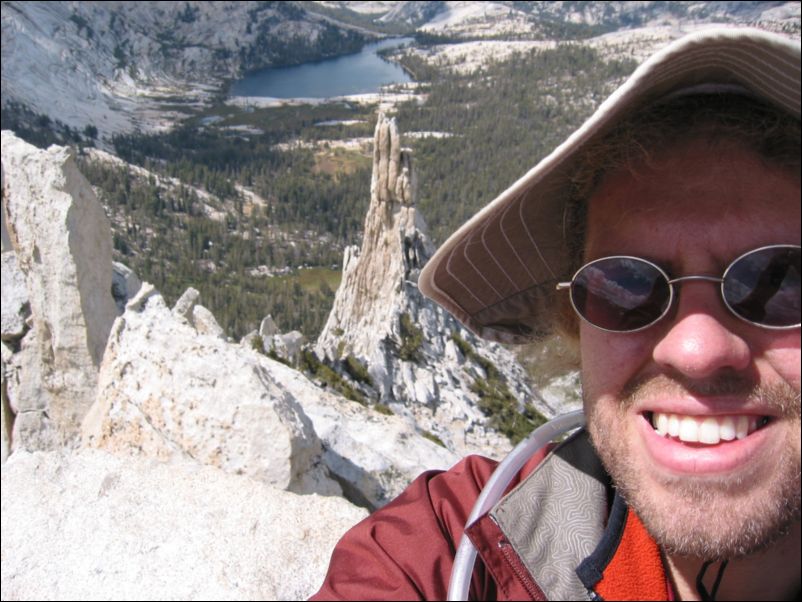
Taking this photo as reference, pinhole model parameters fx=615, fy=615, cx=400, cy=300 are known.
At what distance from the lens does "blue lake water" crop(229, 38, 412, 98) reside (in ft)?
563

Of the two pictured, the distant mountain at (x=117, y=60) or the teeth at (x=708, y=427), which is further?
the distant mountain at (x=117, y=60)

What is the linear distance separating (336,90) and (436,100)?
3748 cm

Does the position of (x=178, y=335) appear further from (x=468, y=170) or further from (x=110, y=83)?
(x=110, y=83)

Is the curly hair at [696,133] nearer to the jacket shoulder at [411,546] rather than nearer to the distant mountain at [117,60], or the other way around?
the jacket shoulder at [411,546]

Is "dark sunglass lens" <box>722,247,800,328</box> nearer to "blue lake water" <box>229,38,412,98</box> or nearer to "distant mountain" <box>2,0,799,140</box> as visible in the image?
"distant mountain" <box>2,0,799,140</box>

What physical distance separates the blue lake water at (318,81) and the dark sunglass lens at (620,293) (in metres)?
174

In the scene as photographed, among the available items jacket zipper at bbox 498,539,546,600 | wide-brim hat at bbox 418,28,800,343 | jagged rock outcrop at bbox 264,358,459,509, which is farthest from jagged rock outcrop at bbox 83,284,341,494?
jacket zipper at bbox 498,539,546,600

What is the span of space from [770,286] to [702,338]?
7.6 inches

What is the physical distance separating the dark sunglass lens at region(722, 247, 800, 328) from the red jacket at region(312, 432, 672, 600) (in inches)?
30.3

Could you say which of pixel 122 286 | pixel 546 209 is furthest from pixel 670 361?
pixel 122 286

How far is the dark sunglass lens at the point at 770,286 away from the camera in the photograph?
55.7 inches

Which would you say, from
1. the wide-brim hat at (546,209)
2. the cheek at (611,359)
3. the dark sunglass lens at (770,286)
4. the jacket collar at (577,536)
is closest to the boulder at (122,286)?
the wide-brim hat at (546,209)

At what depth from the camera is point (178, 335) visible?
7.93 meters

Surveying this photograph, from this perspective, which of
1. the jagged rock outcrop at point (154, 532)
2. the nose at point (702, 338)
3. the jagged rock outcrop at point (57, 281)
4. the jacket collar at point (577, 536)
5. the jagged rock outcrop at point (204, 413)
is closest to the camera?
the nose at point (702, 338)
